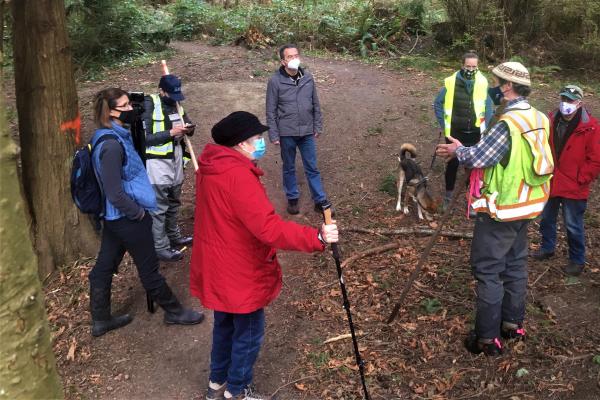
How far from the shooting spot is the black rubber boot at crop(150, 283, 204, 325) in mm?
4914

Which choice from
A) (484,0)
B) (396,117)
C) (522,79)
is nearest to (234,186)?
(522,79)

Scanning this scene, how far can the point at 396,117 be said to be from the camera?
10203mm

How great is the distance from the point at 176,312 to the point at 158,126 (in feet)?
6.44

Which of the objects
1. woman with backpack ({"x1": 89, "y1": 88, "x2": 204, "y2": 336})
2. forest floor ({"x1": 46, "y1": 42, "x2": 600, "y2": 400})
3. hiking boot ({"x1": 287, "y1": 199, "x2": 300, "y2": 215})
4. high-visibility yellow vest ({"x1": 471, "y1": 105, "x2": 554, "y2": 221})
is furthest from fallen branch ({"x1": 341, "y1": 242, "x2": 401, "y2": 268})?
high-visibility yellow vest ({"x1": 471, "y1": 105, "x2": 554, "y2": 221})

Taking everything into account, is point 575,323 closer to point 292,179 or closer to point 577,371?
point 577,371

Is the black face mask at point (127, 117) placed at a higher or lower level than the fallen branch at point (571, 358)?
higher

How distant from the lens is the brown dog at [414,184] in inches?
275

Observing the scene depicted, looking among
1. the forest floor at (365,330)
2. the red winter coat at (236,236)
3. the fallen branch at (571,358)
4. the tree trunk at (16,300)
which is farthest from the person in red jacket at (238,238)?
the fallen branch at (571,358)

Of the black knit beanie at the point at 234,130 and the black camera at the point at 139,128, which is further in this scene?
the black camera at the point at 139,128

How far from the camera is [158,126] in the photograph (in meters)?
5.27

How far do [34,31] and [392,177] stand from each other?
539 centimetres

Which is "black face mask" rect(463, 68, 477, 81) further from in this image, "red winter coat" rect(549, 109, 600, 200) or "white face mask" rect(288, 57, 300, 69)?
"white face mask" rect(288, 57, 300, 69)

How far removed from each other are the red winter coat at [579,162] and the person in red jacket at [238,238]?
3366 mm

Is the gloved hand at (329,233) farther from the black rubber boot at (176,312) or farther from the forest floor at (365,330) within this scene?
the black rubber boot at (176,312)
